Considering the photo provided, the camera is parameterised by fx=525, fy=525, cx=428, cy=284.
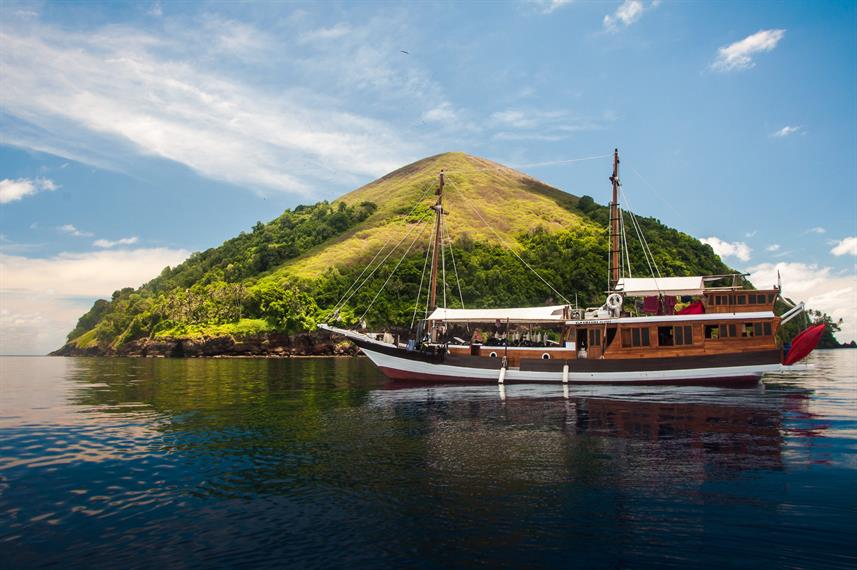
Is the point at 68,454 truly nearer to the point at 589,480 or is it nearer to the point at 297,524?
the point at 297,524

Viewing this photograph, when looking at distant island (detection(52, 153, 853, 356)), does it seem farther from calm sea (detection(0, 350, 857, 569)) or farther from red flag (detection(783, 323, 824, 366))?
calm sea (detection(0, 350, 857, 569))

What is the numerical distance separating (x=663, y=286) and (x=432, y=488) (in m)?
39.3

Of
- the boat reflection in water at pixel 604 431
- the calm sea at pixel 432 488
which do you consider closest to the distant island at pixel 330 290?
the boat reflection in water at pixel 604 431

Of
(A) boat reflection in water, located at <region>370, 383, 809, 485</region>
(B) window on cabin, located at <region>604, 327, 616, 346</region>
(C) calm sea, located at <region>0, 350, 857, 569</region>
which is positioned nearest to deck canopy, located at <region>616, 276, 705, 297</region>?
(B) window on cabin, located at <region>604, 327, 616, 346</region>

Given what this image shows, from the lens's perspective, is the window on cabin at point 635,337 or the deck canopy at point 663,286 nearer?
the window on cabin at point 635,337

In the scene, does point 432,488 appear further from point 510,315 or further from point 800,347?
point 800,347

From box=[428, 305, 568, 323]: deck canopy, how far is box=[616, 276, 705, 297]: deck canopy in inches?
260

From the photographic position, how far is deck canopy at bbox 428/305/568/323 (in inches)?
1866

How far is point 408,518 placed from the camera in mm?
12758

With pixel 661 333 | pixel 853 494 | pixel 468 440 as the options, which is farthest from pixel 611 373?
pixel 853 494

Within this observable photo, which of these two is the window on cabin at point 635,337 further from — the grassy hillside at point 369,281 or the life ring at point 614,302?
the grassy hillside at point 369,281

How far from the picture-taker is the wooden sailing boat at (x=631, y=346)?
43.3 metres

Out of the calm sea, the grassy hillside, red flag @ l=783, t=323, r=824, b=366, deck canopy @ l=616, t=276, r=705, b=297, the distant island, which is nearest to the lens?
the calm sea

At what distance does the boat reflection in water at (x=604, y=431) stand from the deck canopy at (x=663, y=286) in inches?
393
